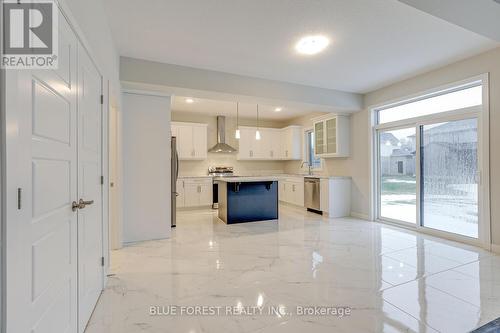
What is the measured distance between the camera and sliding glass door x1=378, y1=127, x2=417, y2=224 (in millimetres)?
4473

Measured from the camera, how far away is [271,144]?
25.5 feet

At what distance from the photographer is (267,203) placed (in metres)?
5.27

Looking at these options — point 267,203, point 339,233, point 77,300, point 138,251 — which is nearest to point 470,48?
point 339,233

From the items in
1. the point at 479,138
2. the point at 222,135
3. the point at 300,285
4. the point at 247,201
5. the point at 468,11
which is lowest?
the point at 300,285

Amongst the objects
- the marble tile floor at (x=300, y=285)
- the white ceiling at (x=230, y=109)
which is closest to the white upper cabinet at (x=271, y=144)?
the white ceiling at (x=230, y=109)

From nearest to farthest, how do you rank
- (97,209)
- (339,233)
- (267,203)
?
(97,209) → (339,233) → (267,203)


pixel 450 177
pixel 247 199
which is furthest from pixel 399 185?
pixel 247 199

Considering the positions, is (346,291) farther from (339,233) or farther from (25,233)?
(25,233)

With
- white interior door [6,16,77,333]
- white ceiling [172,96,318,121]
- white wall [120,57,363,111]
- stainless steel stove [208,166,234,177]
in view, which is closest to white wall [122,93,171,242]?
white wall [120,57,363,111]

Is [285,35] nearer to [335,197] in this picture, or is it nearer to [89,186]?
[89,186]

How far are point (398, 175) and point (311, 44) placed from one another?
327 cm

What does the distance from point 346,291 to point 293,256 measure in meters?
0.96

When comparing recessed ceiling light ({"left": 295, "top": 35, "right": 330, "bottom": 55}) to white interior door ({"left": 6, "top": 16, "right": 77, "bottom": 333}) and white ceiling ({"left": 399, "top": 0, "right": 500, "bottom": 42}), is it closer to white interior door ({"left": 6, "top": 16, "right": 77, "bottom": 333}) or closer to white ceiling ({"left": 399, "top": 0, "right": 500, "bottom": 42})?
white ceiling ({"left": 399, "top": 0, "right": 500, "bottom": 42})

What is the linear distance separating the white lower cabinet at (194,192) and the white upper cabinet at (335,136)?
10.5 ft
